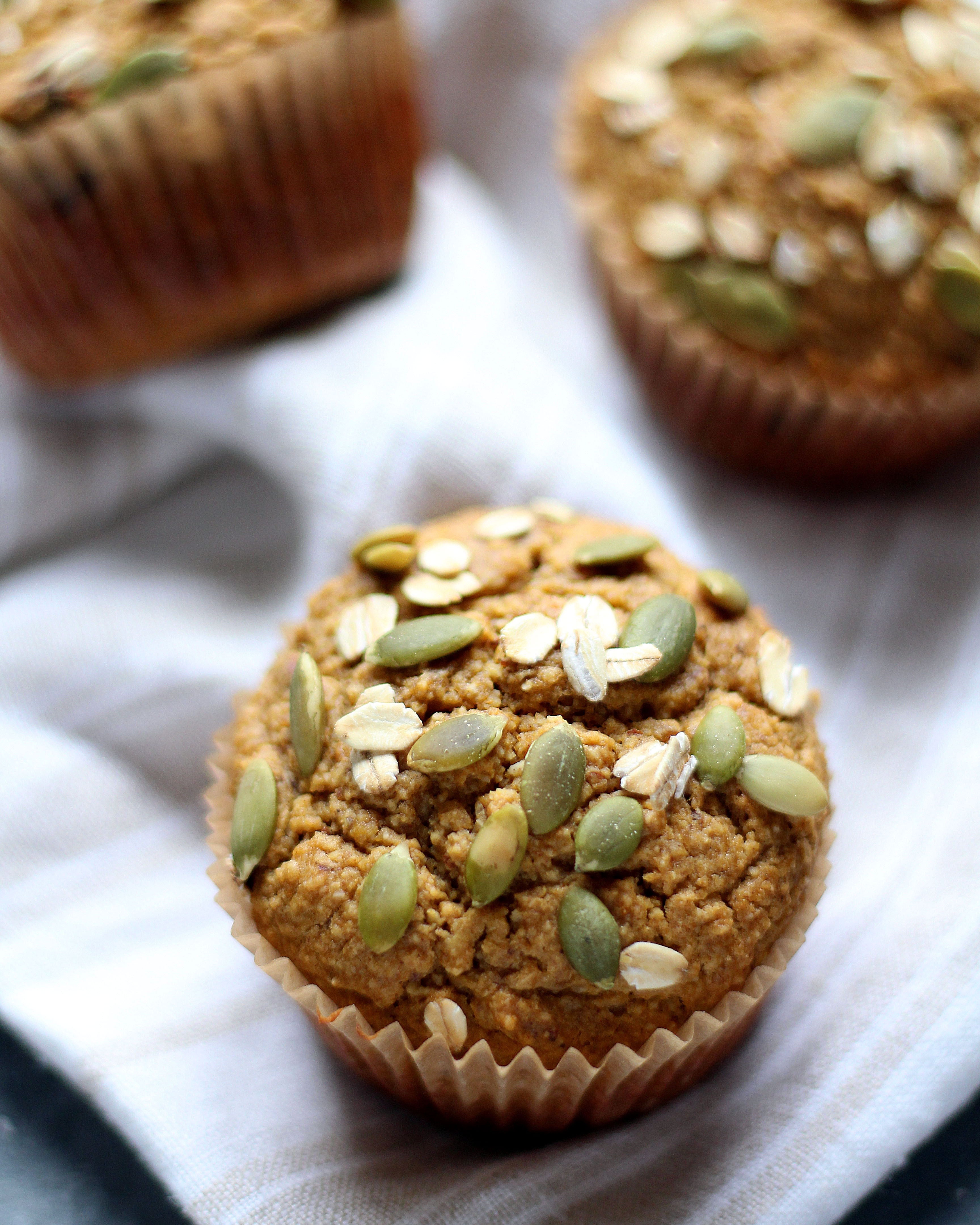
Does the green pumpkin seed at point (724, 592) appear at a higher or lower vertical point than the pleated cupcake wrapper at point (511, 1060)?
higher

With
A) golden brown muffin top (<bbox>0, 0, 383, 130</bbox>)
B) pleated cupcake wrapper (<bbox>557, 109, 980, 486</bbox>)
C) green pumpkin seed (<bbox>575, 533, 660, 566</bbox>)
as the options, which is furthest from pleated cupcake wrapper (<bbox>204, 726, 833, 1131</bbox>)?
golden brown muffin top (<bbox>0, 0, 383, 130</bbox>)

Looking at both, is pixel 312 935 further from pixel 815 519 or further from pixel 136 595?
pixel 815 519

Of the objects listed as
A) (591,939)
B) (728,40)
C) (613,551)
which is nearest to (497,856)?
(591,939)

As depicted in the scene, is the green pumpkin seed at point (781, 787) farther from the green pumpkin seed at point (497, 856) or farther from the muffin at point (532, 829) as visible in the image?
the green pumpkin seed at point (497, 856)

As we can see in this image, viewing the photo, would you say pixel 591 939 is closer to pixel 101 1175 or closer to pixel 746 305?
pixel 101 1175

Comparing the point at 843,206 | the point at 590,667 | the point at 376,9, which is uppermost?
the point at 376,9

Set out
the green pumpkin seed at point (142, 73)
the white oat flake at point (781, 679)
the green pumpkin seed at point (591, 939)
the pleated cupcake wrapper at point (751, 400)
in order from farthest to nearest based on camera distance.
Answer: the pleated cupcake wrapper at point (751, 400)
the green pumpkin seed at point (142, 73)
the white oat flake at point (781, 679)
the green pumpkin seed at point (591, 939)

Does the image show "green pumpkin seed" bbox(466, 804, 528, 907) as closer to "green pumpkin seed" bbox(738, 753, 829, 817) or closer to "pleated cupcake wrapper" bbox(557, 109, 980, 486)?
"green pumpkin seed" bbox(738, 753, 829, 817)

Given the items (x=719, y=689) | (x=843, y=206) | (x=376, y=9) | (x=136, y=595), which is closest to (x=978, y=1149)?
(x=719, y=689)

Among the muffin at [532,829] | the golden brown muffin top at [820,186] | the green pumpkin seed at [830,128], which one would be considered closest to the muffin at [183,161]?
the golden brown muffin top at [820,186]
